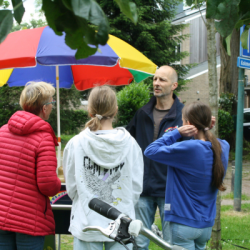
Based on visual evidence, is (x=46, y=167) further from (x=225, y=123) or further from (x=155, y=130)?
(x=225, y=123)

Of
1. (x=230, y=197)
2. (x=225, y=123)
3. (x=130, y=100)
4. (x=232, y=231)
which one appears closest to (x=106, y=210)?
(x=232, y=231)

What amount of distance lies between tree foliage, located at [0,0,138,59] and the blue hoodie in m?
1.59

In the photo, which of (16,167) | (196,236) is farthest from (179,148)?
(16,167)

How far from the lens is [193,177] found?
7.89 feet

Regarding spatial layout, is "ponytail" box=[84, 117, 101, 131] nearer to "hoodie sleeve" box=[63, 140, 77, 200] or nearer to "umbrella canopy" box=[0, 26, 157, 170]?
"hoodie sleeve" box=[63, 140, 77, 200]

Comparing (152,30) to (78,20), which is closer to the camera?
(78,20)

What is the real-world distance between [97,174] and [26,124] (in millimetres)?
600

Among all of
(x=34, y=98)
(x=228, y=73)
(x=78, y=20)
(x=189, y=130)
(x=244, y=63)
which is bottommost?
(x=189, y=130)

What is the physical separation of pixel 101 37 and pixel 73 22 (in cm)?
11

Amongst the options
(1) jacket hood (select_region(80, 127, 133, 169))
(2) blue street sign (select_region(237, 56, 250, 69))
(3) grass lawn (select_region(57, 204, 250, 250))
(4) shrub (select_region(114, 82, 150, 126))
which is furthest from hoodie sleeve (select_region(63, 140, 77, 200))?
(4) shrub (select_region(114, 82, 150, 126))

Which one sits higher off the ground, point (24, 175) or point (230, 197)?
point (24, 175)

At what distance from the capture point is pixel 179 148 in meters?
2.37

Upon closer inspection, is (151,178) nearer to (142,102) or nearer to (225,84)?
(142,102)

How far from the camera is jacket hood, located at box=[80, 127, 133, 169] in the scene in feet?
7.23
